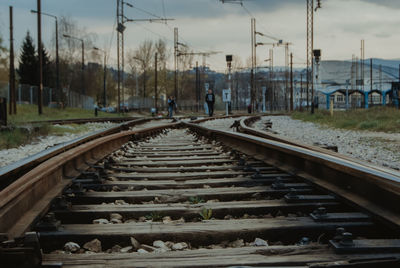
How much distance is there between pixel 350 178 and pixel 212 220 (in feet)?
3.67

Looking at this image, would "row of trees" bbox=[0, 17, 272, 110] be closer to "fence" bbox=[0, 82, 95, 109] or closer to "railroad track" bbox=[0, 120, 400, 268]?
"fence" bbox=[0, 82, 95, 109]

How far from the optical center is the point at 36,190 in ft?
9.59

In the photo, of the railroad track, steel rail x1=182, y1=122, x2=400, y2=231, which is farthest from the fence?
the railroad track

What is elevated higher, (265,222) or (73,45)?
(73,45)

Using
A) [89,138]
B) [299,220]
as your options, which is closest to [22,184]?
[299,220]

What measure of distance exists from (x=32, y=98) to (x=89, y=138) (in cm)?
3928

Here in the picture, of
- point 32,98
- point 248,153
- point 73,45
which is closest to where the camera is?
point 248,153

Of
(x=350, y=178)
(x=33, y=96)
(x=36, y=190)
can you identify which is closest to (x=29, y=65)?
(x=33, y=96)

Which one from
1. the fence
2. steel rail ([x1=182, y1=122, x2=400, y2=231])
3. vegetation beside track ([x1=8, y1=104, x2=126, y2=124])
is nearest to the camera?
steel rail ([x1=182, y1=122, x2=400, y2=231])

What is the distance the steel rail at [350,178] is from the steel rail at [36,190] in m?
1.96

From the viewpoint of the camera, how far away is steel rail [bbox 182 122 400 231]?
8.18 feet

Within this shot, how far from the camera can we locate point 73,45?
57.1 metres

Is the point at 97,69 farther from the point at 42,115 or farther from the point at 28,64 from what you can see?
the point at 42,115

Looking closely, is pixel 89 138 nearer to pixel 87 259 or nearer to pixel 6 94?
pixel 87 259
